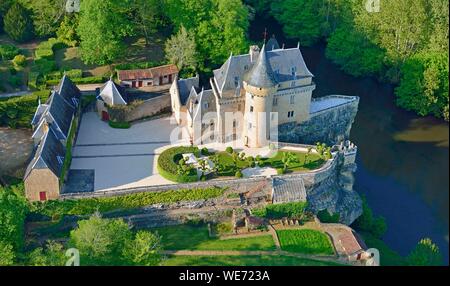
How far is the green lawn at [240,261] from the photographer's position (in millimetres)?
52125

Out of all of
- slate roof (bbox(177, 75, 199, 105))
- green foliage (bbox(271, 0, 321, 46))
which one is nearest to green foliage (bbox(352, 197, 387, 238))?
slate roof (bbox(177, 75, 199, 105))

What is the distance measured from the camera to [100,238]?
50.8 meters

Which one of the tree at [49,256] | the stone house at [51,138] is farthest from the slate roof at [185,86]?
the tree at [49,256]

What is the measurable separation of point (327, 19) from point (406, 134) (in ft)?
67.5

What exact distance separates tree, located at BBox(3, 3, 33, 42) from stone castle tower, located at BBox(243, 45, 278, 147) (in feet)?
96.5

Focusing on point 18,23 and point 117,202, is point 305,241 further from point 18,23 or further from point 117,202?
point 18,23

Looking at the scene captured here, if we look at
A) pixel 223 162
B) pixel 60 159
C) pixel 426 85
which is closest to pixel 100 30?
pixel 60 159

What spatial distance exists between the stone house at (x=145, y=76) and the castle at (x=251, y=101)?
492 cm

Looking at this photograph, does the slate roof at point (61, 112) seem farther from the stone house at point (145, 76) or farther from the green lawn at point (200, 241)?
the green lawn at point (200, 241)

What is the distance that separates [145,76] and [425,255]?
32.3m

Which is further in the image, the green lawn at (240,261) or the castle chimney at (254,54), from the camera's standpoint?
the castle chimney at (254,54)

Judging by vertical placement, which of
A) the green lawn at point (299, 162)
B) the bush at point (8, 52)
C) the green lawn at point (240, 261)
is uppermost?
the bush at point (8, 52)

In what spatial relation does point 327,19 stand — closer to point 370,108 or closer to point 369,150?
point 370,108
